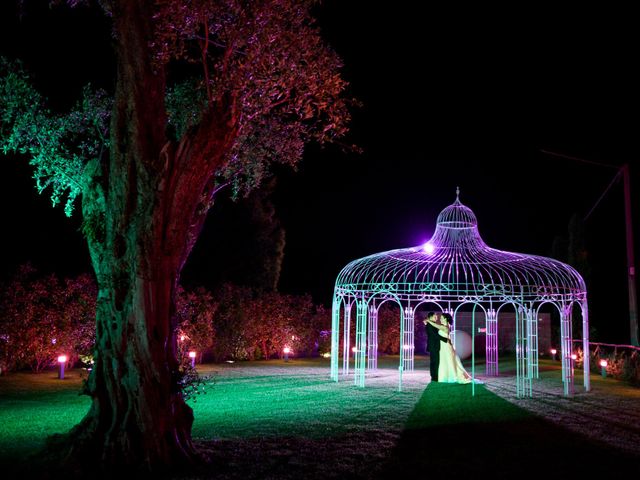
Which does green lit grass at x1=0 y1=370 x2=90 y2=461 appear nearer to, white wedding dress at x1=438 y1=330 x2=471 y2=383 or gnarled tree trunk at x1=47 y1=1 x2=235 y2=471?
gnarled tree trunk at x1=47 y1=1 x2=235 y2=471

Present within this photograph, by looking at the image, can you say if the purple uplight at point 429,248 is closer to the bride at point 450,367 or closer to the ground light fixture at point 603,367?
the bride at point 450,367

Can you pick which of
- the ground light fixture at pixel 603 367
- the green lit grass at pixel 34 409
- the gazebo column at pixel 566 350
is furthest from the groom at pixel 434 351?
the green lit grass at pixel 34 409

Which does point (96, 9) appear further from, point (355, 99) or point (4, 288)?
point (4, 288)

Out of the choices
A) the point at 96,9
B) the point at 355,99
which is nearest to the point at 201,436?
the point at 355,99

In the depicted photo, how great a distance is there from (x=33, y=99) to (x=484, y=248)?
10.6 m

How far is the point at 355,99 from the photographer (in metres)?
8.34

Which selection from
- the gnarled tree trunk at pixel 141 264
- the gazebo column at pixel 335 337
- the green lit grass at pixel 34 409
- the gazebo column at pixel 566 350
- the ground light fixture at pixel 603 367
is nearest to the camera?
the gnarled tree trunk at pixel 141 264

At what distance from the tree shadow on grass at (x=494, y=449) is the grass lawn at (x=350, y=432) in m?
0.01

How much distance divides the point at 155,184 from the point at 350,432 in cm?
418

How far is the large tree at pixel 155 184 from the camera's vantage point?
19.8ft

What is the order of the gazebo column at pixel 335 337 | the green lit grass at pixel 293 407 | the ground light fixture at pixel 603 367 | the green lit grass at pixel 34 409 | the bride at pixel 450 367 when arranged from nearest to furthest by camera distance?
the green lit grass at pixel 34 409 → the green lit grass at pixel 293 407 → the bride at pixel 450 367 → the gazebo column at pixel 335 337 → the ground light fixture at pixel 603 367

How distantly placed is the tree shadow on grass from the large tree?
244 cm

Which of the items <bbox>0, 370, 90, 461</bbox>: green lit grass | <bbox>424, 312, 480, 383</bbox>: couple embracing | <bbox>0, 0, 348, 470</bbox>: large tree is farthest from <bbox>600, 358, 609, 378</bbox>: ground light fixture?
<bbox>0, 370, 90, 461</bbox>: green lit grass

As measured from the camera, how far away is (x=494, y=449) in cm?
733
